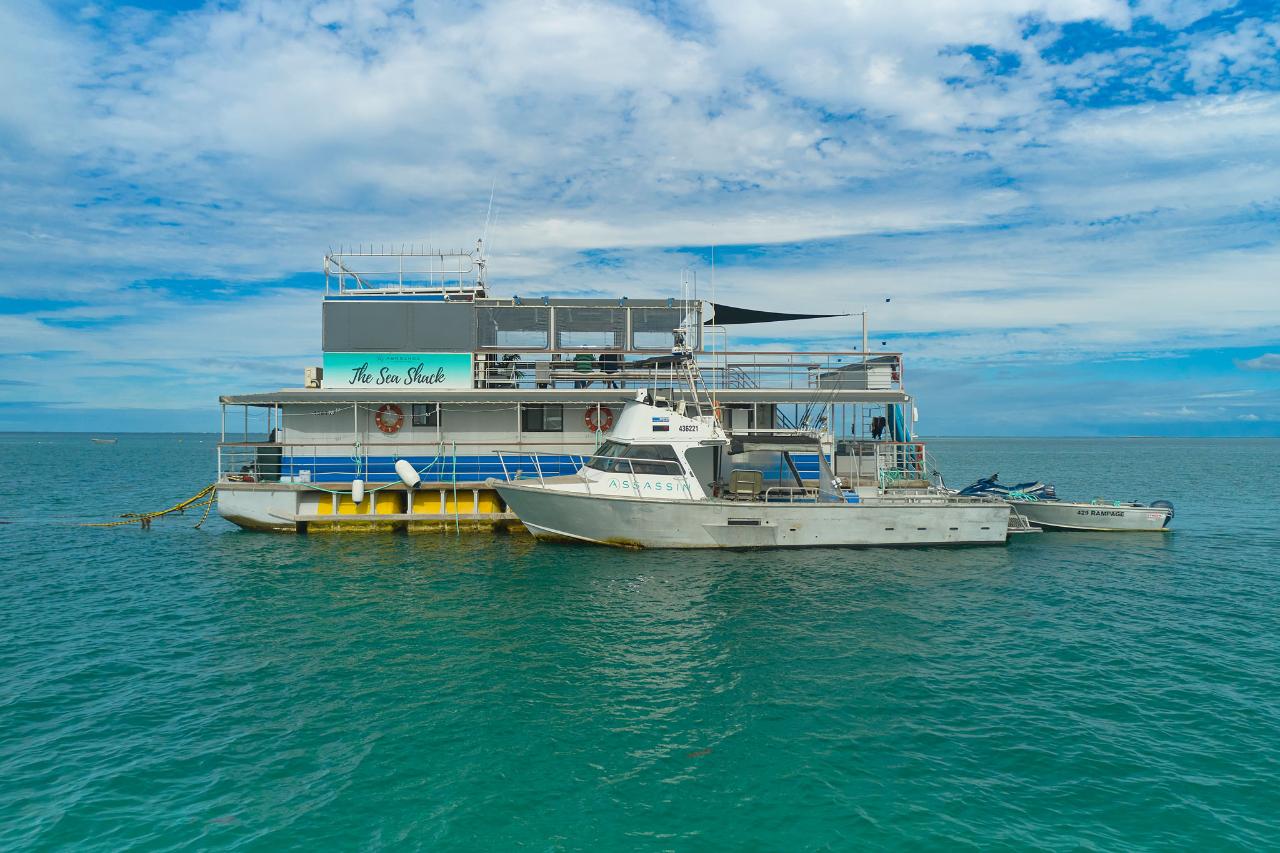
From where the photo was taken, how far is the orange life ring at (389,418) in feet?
85.3

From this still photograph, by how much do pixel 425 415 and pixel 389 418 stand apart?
135cm

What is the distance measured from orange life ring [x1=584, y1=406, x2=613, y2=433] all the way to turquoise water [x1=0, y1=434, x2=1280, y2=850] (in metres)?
7.05

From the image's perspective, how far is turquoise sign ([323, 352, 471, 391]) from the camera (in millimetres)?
25922

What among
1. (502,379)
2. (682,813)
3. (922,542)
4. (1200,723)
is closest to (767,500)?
(922,542)

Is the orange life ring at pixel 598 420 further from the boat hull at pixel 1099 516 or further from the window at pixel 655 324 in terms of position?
the boat hull at pixel 1099 516

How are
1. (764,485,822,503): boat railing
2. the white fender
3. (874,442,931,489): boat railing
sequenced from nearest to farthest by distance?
(764,485,822,503): boat railing, the white fender, (874,442,931,489): boat railing

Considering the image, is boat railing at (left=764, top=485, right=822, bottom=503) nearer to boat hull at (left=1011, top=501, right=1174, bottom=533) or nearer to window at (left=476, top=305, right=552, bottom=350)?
boat hull at (left=1011, top=501, right=1174, bottom=533)

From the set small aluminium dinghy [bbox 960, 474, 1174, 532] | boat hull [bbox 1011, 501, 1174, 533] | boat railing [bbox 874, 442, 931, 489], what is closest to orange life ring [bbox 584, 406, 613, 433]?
boat railing [bbox 874, 442, 931, 489]

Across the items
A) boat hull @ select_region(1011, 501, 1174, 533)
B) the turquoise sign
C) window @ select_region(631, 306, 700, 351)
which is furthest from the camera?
window @ select_region(631, 306, 700, 351)

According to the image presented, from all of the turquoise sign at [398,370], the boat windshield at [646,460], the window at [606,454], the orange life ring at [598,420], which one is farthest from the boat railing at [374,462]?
the boat windshield at [646,460]

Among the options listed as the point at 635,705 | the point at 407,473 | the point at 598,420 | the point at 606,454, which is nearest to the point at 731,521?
the point at 606,454

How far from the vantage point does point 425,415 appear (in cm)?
2611

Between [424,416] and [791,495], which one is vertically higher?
[424,416]

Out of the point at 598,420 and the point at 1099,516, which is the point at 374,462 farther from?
the point at 1099,516
